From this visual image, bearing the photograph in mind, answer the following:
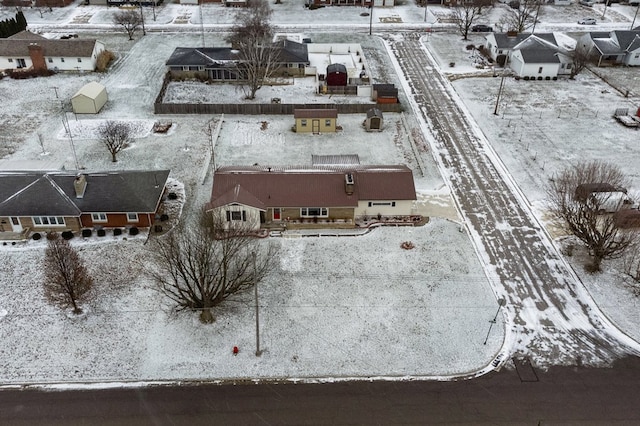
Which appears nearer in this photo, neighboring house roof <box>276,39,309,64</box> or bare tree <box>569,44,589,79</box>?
neighboring house roof <box>276,39,309,64</box>

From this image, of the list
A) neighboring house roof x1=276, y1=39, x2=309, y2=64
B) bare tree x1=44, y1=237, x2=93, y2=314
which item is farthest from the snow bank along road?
bare tree x1=44, y1=237, x2=93, y2=314

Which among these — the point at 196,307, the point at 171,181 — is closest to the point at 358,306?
the point at 196,307

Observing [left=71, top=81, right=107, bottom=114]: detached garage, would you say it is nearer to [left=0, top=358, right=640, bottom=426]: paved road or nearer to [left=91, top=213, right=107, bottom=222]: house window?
[left=91, top=213, right=107, bottom=222]: house window

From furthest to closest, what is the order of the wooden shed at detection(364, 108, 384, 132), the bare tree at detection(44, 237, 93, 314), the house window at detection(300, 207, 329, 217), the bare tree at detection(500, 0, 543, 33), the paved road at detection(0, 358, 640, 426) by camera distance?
the bare tree at detection(500, 0, 543, 33) < the wooden shed at detection(364, 108, 384, 132) < the house window at detection(300, 207, 329, 217) < the bare tree at detection(44, 237, 93, 314) < the paved road at detection(0, 358, 640, 426)

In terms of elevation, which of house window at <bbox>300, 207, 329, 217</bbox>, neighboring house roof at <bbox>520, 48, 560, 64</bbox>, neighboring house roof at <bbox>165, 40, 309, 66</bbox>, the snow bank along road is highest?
neighboring house roof at <bbox>520, 48, 560, 64</bbox>

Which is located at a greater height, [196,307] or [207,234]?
[207,234]

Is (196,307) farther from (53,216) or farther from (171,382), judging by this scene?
(53,216)

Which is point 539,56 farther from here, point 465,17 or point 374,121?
point 374,121
